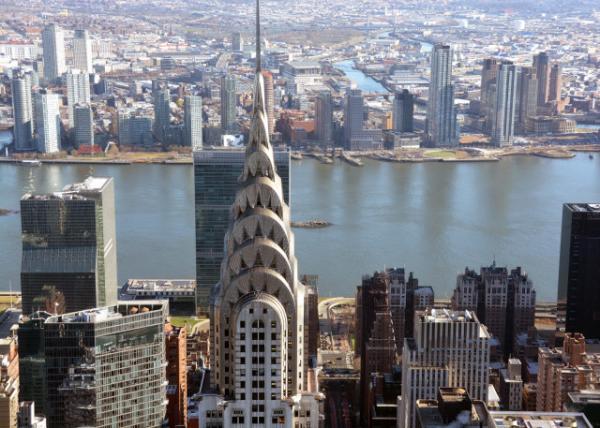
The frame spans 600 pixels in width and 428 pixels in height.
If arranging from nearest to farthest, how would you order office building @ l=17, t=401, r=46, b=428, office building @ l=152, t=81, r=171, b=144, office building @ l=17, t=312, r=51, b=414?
1. office building @ l=17, t=401, r=46, b=428
2. office building @ l=17, t=312, r=51, b=414
3. office building @ l=152, t=81, r=171, b=144

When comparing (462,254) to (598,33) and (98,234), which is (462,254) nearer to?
(98,234)

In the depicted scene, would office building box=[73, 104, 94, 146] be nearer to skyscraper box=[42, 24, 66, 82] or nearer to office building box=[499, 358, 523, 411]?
skyscraper box=[42, 24, 66, 82]

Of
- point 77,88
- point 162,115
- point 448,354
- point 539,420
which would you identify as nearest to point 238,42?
point 77,88

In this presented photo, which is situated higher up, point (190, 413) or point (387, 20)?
point (387, 20)

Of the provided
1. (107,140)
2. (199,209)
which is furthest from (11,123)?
(199,209)

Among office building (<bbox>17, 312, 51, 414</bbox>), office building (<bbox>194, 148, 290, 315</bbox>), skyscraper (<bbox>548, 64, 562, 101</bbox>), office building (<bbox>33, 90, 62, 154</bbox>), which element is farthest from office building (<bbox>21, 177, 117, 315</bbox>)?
skyscraper (<bbox>548, 64, 562, 101</bbox>)

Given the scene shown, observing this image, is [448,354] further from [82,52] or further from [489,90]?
[82,52]
